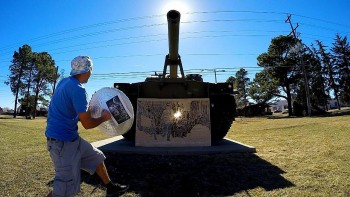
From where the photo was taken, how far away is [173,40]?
8.18m

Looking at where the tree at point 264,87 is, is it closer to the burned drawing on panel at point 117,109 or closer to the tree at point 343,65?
the tree at point 343,65

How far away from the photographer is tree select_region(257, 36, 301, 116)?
45.7 meters

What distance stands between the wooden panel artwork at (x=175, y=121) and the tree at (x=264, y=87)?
40.3 meters

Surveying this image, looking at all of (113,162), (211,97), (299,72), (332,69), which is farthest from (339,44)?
(113,162)

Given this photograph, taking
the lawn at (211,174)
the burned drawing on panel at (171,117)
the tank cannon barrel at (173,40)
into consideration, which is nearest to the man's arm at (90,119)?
the lawn at (211,174)

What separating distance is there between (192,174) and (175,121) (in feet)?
9.35

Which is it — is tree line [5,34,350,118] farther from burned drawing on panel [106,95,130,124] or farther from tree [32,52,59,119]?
burned drawing on panel [106,95,130,124]

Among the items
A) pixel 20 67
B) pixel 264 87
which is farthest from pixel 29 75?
pixel 264 87

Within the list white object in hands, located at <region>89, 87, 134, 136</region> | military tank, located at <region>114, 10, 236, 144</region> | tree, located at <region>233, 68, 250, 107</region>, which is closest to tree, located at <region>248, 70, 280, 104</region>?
tree, located at <region>233, 68, 250, 107</region>

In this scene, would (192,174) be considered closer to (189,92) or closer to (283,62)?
(189,92)

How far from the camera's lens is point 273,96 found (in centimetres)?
4975

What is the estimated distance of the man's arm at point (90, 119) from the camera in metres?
3.29

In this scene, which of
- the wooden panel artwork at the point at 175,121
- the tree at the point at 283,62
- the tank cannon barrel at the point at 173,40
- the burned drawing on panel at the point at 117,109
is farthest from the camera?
the tree at the point at 283,62

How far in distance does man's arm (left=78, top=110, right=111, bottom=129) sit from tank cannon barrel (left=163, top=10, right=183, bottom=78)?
4.25 meters
